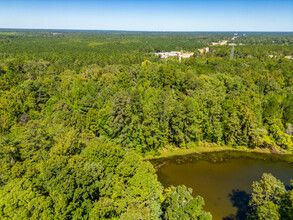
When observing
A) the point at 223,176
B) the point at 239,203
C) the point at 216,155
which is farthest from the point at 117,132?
the point at 239,203

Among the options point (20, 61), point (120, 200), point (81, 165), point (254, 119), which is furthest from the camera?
point (20, 61)

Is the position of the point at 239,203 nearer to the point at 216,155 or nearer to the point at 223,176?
the point at 223,176

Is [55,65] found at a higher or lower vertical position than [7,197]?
higher

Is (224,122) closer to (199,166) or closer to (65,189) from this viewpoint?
(199,166)

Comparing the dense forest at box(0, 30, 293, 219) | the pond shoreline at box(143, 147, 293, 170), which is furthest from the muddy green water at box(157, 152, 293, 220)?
the dense forest at box(0, 30, 293, 219)

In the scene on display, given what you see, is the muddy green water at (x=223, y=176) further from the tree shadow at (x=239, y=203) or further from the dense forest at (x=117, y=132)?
the dense forest at (x=117, y=132)

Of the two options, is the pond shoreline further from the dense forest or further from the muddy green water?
the dense forest

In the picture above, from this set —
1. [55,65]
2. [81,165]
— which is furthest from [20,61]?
[81,165]
